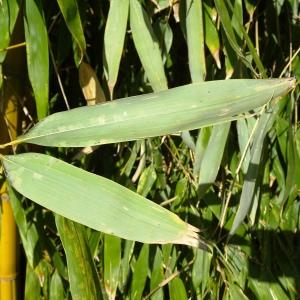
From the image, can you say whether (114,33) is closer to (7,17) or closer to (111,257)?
(7,17)

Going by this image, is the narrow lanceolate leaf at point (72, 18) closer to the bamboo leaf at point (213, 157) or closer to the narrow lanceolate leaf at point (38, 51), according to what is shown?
the narrow lanceolate leaf at point (38, 51)

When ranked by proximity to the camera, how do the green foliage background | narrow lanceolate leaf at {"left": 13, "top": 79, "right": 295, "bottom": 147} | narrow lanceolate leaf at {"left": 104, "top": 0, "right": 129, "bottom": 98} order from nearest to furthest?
narrow lanceolate leaf at {"left": 13, "top": 79, "right": 295, "bottom": 147}, narrow lanceolate leaf at {"left": 104, "top": 0, "right": 129, "bottom": 98}, the green foliage background

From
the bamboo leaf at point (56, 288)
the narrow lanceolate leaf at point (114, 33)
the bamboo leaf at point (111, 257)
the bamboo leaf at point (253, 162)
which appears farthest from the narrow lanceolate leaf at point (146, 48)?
the bamboo leaf at point (56, 288)

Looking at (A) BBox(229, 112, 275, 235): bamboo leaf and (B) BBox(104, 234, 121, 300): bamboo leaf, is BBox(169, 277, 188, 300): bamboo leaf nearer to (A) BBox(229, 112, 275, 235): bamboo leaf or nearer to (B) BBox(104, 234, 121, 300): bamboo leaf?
(B) BBox(104, 234, 121, 300): bamboo leaf

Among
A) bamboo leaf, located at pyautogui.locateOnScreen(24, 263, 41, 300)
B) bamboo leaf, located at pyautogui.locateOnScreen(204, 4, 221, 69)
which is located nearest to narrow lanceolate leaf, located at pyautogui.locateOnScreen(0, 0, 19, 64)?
bamboo leaf, located at pyautogui.locateOnScreen(204, 4, 221, 69)

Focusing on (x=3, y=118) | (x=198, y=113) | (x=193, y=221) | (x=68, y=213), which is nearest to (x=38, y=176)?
(x=68, y=213)

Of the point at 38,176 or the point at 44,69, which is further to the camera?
the point at 44,69

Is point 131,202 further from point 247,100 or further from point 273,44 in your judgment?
point 273,44
